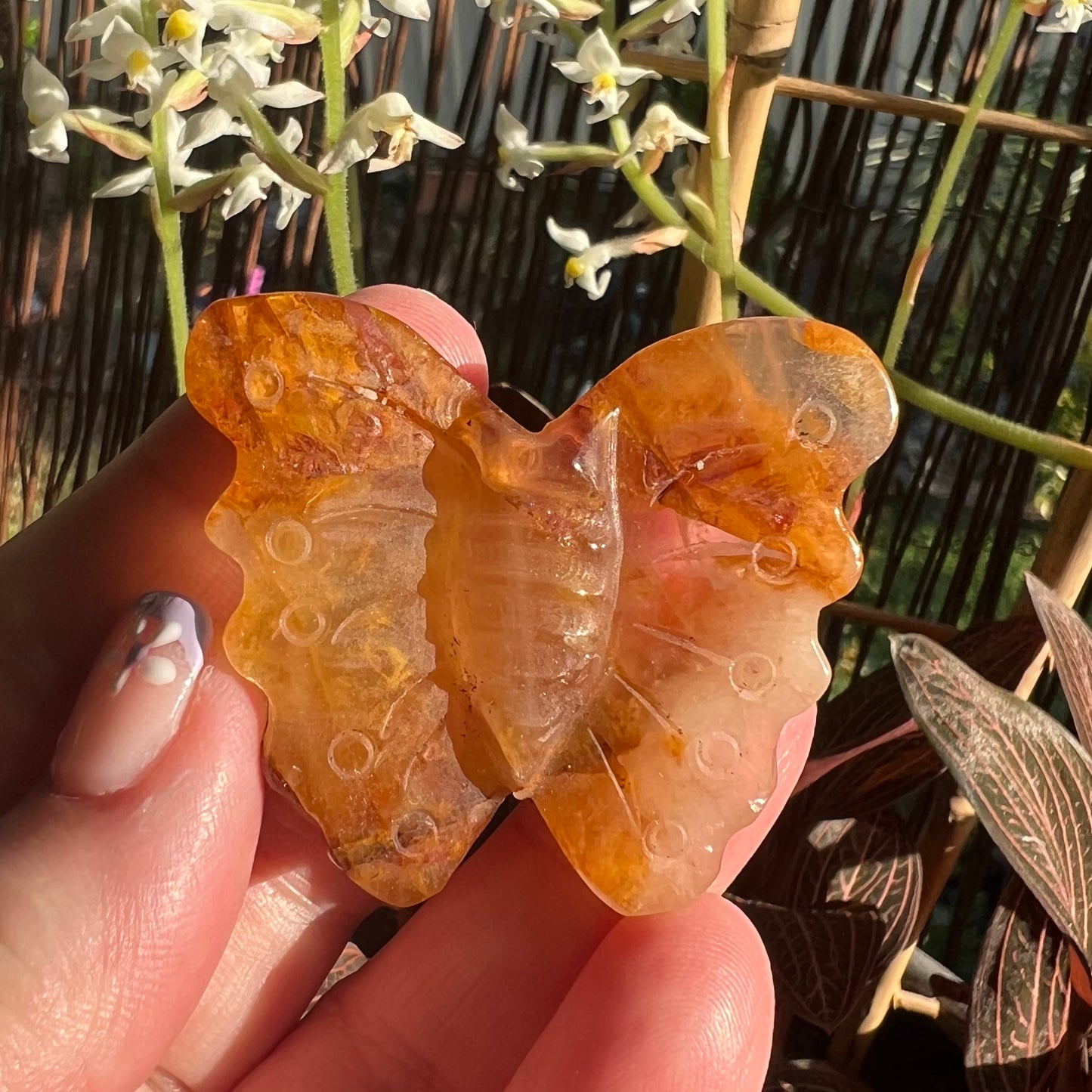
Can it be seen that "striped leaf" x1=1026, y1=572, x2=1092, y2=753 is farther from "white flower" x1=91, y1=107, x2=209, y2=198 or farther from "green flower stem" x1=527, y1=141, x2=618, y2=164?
"white flower" x1=91, y1=107, x2=209, y2=198

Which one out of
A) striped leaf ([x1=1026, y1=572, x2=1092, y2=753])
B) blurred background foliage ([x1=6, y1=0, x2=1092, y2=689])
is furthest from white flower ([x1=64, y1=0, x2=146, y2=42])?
striped leaf ([x1=1026, y1=572, x2=1092, y2=753])

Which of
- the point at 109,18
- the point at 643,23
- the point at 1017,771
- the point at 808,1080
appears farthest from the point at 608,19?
the point at 808,1080

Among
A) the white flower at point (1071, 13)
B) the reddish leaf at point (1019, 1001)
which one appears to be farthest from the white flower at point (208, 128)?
the reddish leaf at point (1019, 1001)

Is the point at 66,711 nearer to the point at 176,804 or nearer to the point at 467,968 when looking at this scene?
the point at 176,804

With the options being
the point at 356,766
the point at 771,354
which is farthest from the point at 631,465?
the point at 356,766

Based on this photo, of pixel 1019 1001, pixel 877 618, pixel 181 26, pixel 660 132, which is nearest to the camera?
pixel 181 26

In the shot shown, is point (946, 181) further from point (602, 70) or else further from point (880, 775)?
point (880, 775)

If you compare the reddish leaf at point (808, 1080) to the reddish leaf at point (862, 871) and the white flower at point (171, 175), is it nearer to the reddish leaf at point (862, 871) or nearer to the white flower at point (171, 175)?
the reddish leaf at point (862, 871)
